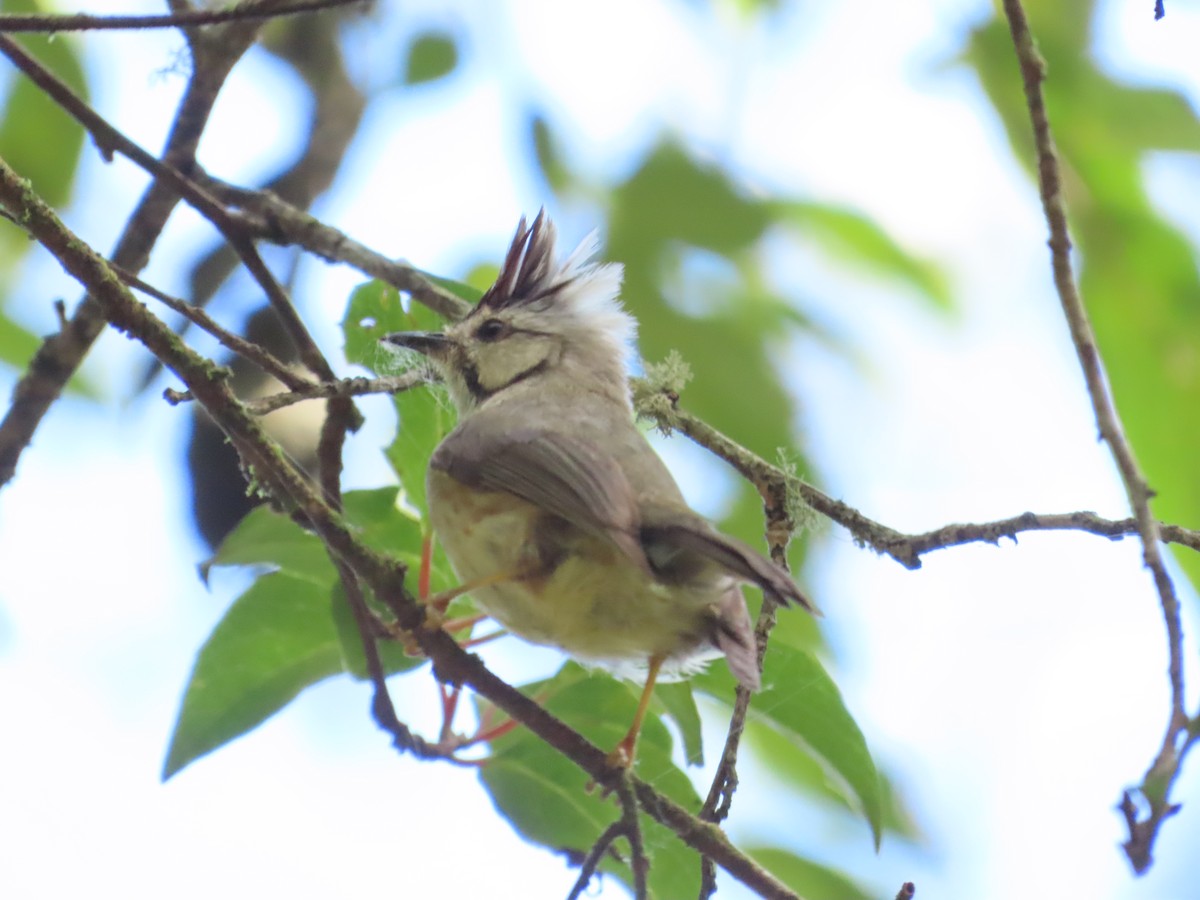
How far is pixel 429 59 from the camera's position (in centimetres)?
445

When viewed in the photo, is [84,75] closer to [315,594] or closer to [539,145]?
[539,145]

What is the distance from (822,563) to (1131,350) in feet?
2.81

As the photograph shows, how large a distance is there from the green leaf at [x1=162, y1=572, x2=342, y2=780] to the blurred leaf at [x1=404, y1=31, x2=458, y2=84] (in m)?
2.18

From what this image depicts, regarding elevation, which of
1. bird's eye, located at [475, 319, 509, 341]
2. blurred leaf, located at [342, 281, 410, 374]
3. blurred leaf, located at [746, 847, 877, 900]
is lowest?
blurred leaf, located at [746, 847, 877, 900]

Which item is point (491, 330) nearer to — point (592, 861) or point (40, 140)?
point (40, 140)

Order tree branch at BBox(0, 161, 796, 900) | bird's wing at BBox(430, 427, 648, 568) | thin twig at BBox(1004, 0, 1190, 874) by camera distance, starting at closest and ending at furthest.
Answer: thin twig at BBox(1004, 0, 1190, 874)
tree branch at BBox(0, 161, 796, 900)
bird's wing at BBox(430, 427, 648, 568)

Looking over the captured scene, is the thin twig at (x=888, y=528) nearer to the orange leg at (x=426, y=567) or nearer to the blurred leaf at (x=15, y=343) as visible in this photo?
the orange leg at (x=426, y=567)

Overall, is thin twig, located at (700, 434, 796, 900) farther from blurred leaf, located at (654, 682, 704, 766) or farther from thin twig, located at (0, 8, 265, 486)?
thin twig, located at (0, 8, 265, 486)

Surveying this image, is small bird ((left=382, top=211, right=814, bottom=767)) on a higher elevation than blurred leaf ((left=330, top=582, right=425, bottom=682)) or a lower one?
higher

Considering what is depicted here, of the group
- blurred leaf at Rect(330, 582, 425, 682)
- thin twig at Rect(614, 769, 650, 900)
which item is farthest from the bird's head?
thin twig at Rect(614, 769, 650, 900)

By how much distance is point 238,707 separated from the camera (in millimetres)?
2779

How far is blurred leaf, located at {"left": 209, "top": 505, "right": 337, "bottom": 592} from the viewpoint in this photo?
8.83ft

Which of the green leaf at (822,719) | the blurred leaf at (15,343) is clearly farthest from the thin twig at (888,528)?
the blurred leaf at (15,343)

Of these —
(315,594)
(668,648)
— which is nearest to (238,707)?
(315,594)
